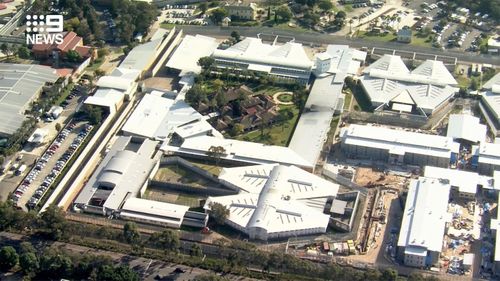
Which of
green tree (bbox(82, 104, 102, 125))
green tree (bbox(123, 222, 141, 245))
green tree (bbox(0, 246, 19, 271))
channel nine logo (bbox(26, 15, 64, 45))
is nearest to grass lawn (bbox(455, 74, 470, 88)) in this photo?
green tree (bbox(82, 104, 102, 125))

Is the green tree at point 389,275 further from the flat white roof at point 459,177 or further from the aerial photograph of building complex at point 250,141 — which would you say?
the flat white roof at point 459,177

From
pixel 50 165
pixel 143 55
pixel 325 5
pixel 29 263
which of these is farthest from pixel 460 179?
pixel 325 5

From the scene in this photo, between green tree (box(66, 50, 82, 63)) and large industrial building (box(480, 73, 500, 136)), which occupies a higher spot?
large industrial building (box(480, 73, 500, 136))

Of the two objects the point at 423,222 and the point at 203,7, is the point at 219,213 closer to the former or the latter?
the point at 423,222

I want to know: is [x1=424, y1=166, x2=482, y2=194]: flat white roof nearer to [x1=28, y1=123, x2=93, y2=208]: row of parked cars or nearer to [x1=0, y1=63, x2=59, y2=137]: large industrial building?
[x1=28, y1=123, x2=93, y2=208]: row of parked cars

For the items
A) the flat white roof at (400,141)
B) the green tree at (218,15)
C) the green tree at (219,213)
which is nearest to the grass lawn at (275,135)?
the flat white roof at (400,141)

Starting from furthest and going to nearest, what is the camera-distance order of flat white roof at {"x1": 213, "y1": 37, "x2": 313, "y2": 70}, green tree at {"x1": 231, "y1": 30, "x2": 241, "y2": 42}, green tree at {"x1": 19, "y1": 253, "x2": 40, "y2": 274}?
green tree at {"x1": 231, "y1": 30, "x2": 241, "y2": 42}, flat white roof at {"x1": 213, "y1": 37, "x2": 313, "y2": 70}, green tree at {"x1": 19, "y1": 253, "x2": 40, "y2": 274}
